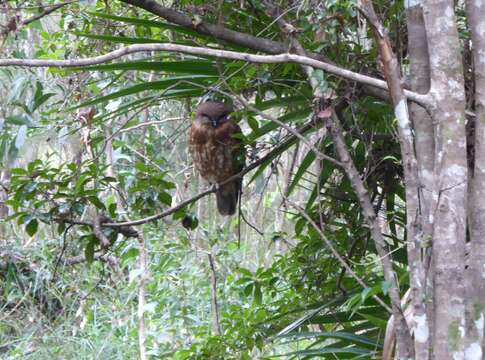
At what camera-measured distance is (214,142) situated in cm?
336

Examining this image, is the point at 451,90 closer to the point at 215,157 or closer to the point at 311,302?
the point at 311,302

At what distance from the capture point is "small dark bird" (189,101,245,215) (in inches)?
129

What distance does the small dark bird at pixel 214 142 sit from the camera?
3.27 meters

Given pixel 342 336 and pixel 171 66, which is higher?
pixel 171 66

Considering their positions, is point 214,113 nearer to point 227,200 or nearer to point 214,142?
point 214,142

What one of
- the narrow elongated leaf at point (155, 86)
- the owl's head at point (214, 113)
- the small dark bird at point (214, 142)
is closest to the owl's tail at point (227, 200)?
the small dark bird at point (214, 142)

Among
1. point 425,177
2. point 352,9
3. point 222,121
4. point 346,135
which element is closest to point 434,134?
point 425,177

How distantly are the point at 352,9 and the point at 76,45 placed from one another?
150cm

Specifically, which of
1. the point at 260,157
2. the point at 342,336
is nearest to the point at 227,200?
the point at 260,157

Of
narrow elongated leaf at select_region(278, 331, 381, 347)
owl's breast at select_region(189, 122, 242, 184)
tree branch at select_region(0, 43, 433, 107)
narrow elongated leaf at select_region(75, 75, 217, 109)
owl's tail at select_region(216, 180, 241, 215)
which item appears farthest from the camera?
owl's tail at select_region(216, 180, 241, 215)

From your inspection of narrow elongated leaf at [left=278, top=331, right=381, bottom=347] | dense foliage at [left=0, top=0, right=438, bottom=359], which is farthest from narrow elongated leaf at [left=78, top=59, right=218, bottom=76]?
narrow elongated leaf at [left=278, top=331, right=381, bottom=347]

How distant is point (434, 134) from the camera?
1638 millimetres

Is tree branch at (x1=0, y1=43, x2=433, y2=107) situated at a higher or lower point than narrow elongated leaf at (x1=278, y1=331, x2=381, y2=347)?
higher

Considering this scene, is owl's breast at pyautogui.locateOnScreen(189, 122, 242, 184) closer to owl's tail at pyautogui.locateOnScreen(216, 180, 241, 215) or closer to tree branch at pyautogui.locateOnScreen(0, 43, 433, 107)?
owl's tail at pyautogui.locateOnScreen(216, 180, 241, 215)
